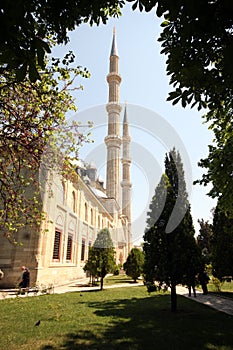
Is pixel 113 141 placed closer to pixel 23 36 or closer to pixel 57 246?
pixel 57 246

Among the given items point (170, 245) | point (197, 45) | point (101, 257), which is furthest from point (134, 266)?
point (197, 45)

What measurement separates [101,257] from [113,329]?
11869 mm

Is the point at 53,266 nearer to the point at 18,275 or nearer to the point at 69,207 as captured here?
the point at 18,275

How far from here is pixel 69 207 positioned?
23156mm

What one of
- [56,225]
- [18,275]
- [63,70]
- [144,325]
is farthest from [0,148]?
[56,225]

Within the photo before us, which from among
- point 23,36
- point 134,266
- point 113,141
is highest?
point 113,141

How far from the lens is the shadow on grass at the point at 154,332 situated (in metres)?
5.37

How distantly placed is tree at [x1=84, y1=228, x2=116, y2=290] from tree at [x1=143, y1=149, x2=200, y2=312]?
30.0 ft

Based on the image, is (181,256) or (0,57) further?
(181,256)

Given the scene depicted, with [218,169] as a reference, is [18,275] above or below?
below

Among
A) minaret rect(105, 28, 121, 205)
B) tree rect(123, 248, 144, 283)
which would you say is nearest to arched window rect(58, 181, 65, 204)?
tree rect(123, 248, 144, 283)

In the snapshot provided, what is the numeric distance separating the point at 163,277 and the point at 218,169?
4.83 metres

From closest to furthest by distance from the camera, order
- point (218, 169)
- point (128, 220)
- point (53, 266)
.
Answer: point (218, 169), point (53, 266), point (128, 220)

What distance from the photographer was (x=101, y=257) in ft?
60.1
